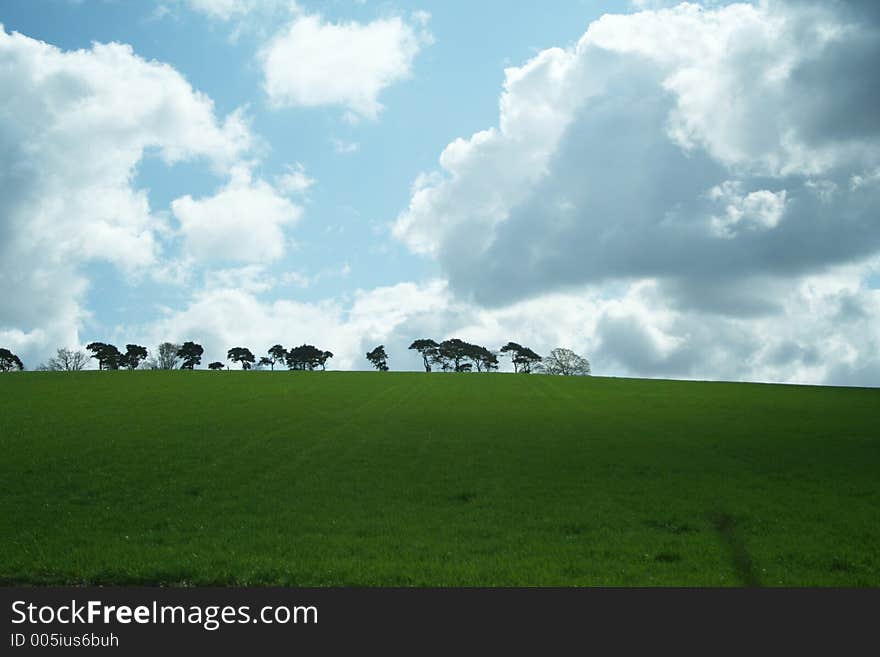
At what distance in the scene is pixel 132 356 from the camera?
15512 centimetres

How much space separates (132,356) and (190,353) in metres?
13.6

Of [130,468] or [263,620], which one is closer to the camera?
[263,620]

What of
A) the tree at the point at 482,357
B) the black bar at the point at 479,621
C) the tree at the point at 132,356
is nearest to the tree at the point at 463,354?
the tree at the point at 482,357

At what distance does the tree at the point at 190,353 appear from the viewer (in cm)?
15925

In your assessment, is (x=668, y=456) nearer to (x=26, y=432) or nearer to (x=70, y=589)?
(x=70, y=589)

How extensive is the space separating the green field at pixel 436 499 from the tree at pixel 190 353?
11689 centimetres

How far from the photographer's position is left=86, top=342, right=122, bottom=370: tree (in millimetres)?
151375

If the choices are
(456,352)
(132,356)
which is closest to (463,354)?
(456,352)

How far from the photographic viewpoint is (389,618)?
35.9ft

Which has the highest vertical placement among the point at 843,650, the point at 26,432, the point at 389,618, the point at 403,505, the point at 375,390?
the point at 375,390

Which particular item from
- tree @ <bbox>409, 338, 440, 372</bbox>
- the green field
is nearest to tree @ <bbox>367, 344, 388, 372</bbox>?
tree @ <bbox>409, 338, 440, 372</bbox>

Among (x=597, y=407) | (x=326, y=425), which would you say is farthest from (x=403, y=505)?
(x=597, y=407)

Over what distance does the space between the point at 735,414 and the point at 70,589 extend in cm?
4975

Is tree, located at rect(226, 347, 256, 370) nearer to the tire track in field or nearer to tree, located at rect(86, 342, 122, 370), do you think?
tree, located at rect(86, 342, 122, 370)
